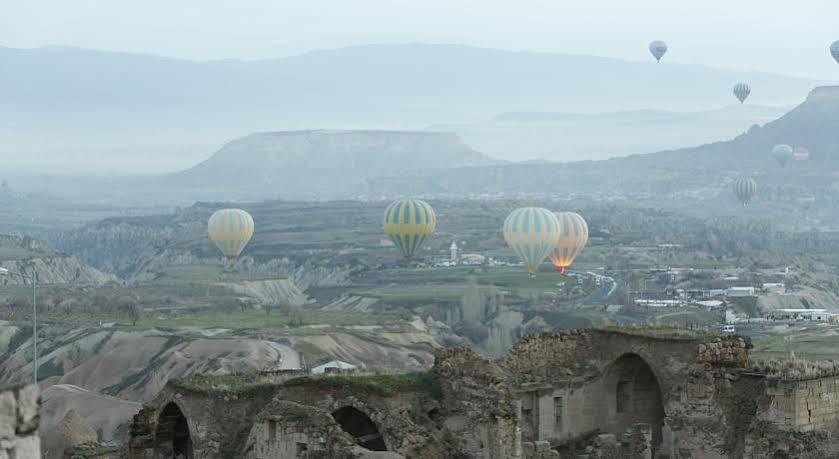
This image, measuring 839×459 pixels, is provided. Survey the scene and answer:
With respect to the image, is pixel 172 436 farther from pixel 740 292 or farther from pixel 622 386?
pixel 740 292

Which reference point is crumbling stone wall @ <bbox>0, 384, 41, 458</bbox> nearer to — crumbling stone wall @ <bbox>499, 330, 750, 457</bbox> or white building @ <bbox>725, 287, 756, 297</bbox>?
crumbling stone wall @ <bbox>499, 330, 750, 457</bbox>

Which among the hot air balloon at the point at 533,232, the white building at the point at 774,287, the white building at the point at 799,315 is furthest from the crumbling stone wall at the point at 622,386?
the white building at the point at 774,287

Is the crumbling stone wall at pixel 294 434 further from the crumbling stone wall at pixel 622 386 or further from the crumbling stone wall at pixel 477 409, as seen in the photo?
the crumbling stone wall at pixel 622 386

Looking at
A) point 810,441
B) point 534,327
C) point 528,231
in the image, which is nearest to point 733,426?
point 810,441

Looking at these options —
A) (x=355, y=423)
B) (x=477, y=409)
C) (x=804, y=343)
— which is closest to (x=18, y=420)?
(x=477, y=409)

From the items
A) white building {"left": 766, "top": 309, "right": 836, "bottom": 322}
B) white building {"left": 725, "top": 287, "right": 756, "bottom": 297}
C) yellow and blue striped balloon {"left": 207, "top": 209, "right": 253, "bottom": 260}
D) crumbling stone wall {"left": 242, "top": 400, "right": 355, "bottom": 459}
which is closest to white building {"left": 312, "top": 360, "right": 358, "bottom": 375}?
crumbling stone wall {"left": 242, "top": 400, "right": 355, "bottom": 459}

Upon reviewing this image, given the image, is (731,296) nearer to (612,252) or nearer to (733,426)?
(612,252)
